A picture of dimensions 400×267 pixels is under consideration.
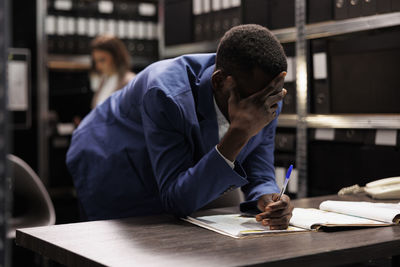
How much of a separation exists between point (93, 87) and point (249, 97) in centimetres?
319

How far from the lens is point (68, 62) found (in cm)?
407

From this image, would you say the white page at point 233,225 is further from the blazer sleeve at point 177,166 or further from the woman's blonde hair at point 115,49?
the woman's blonde hair at point 115,49

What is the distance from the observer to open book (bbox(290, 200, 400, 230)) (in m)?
1.25

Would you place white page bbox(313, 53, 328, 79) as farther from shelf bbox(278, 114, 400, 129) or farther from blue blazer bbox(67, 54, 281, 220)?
blue blazer bbox(67, 54, 281, 220)

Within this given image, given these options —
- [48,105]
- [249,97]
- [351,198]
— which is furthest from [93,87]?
[249,97]

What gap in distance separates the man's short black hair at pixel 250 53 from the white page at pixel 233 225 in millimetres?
337

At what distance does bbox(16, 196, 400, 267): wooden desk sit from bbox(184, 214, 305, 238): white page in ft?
0.09

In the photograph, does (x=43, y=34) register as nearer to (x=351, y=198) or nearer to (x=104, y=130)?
(x=104, y=130)

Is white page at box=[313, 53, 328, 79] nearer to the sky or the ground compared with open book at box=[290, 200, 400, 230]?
nearer to the sky

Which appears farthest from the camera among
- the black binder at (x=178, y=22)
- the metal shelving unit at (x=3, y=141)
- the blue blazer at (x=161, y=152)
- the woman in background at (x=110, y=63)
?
the woman in background at (x=110, y=63)

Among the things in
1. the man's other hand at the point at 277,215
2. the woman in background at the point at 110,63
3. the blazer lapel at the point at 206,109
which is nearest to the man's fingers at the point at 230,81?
the blazer lapel at the point at 206,109

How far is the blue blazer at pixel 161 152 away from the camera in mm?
1293

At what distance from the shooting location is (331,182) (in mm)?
2635

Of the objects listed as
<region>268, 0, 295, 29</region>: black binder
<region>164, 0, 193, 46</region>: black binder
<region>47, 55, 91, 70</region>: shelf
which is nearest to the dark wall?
<region>47, 55, 91, 70</region>: shelf
